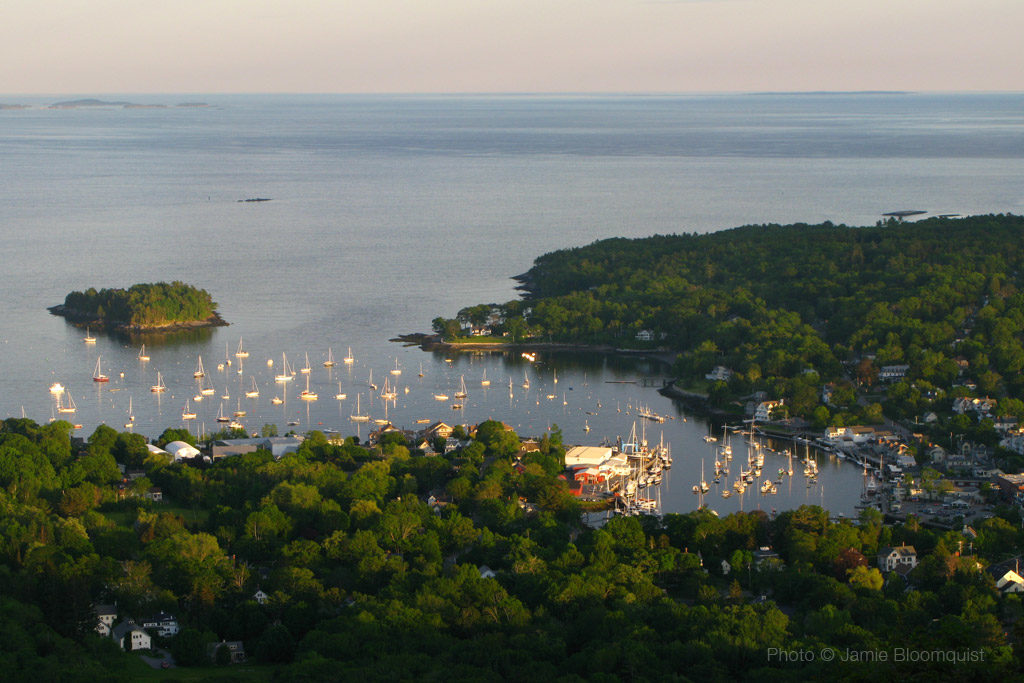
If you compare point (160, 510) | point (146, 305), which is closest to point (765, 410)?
point (160, 510)

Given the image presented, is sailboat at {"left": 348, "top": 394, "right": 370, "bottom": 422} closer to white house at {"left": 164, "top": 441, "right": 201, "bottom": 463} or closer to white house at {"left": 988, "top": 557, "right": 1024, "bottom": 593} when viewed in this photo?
white house at {"left": 164, "top": 441, "right": 201, "bottom": 463}

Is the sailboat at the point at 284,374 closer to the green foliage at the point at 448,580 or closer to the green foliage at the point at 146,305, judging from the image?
the green foliage at the point at 146,305

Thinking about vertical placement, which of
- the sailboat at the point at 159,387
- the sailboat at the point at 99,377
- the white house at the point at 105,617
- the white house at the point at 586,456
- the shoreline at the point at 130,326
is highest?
the shoreline at the point at 130,326

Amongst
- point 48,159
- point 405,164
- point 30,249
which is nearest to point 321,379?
point 30,249

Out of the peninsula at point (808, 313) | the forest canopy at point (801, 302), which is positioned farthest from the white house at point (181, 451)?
the forest canopy at point (801, 302)

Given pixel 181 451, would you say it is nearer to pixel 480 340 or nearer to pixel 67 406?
pixel 67 406

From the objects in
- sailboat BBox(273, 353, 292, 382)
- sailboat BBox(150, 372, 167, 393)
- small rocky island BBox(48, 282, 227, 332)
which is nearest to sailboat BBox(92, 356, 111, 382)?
sailboat BBox(150, 372, 167, 393)

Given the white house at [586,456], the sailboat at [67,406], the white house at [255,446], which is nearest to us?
the white house at [586,456]
